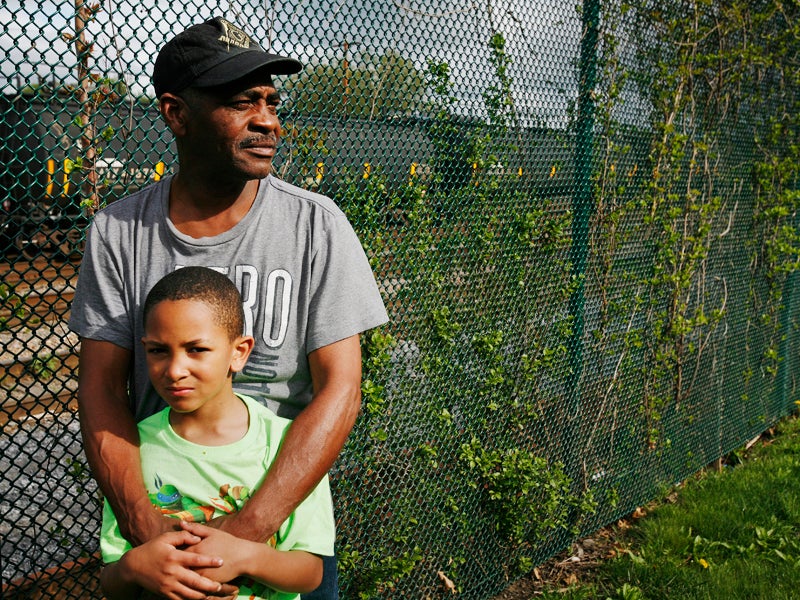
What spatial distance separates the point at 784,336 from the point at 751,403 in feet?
2.21

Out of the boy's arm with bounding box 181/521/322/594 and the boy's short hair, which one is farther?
the boy's short hair

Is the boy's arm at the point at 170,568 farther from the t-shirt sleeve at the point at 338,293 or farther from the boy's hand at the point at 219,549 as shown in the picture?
the t-shirt sleeve at the point at 338,293

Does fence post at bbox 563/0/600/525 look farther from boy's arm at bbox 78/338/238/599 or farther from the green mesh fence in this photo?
boy's arm at bbox 78/338/238/599

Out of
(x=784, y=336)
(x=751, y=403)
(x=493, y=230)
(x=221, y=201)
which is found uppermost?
(x=221, y=201)

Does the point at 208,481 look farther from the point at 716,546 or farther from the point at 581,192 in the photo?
the point at 716,546

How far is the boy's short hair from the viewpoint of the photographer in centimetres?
189

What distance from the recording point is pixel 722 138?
5.50 m

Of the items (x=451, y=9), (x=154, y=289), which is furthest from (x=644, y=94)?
(x=154, y=289)

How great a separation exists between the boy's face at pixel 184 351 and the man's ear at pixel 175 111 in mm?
548

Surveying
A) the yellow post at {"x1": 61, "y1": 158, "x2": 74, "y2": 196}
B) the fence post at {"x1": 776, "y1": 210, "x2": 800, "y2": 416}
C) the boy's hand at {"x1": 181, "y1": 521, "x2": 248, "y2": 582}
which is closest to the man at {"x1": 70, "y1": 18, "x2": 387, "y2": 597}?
the boy's hand at {"x1": 181, "y1": 521, "x2": 248, "y2": 582}

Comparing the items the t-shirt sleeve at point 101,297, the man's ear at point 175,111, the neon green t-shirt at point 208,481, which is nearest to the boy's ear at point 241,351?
the neon green t-shirt at point 208,481

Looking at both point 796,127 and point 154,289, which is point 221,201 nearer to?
point 154,289

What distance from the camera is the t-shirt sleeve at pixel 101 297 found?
81.0 inches

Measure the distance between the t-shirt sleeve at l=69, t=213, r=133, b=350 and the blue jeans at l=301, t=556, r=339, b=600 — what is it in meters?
0.95
